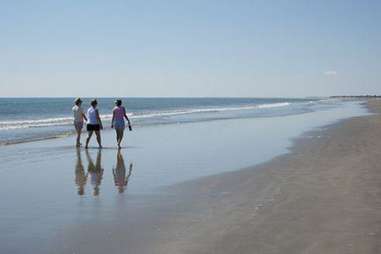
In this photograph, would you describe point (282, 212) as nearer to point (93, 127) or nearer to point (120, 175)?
point (120, 175)

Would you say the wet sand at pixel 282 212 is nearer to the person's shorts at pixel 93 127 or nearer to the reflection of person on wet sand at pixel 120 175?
the reflection of person on wet sand at pixel 120 175

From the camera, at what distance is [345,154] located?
539 inches

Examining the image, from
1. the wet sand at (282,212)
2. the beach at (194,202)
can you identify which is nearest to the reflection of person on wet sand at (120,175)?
the beach at (194,202)

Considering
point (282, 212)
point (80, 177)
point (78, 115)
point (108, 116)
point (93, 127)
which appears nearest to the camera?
point (282, 212)

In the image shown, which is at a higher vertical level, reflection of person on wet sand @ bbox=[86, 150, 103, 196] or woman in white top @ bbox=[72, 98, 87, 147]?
woman in white top @ bbox=[72, 98, 87, 147]

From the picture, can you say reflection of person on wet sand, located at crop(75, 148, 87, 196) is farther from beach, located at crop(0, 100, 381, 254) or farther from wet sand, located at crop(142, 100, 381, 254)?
wet sand, located at crop(142, 100, 381, 254)

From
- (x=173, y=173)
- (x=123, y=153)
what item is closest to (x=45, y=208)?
(x=173, y=173)

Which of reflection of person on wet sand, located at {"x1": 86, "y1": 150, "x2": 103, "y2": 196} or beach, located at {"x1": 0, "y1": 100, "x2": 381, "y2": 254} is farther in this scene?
reflection of person on wet sand, located at {"x1": 86, "y1": 150, "x2": 103, "y2": 196}

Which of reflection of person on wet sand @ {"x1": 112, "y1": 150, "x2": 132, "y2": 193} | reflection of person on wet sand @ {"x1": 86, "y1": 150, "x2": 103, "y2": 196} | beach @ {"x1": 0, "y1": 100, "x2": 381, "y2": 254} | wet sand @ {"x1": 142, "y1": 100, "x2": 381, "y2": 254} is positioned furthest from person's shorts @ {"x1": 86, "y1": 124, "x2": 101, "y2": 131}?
wet sand @ {"x1": 142, "y1": 100, "x2": 381, "y2": 254}

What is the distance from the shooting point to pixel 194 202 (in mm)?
7867

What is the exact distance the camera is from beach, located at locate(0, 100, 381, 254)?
18.6ft

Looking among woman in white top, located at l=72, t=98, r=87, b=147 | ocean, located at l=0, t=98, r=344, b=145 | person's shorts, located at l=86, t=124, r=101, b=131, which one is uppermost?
woman in white top, located at l=72, t=98, r=87, b=147

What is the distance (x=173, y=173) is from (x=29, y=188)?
123 inches

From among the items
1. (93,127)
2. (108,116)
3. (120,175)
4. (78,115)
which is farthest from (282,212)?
(108,116)
